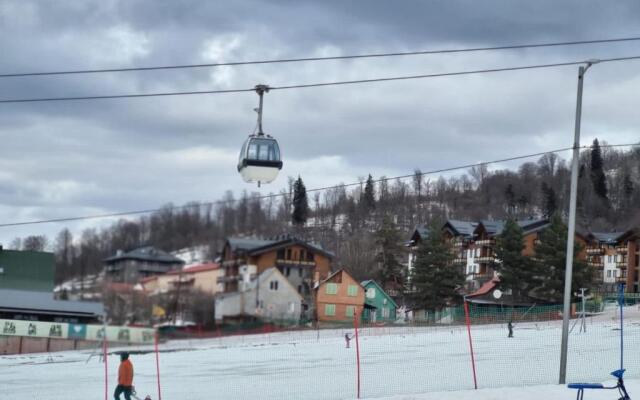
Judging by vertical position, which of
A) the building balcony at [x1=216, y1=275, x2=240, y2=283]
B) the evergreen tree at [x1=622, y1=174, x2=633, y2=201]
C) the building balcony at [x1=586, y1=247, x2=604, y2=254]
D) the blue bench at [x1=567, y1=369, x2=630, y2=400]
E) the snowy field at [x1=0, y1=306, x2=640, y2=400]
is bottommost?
the snowy field at [x1=0, y1=306, x2=640, y2=400]

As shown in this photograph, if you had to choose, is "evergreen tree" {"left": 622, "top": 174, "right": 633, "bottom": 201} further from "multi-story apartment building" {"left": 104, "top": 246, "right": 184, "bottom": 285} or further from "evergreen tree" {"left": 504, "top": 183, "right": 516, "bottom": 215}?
"multi-story apartment building" {"left": 104, "top": 246, "right": 184, "bottom": 285}

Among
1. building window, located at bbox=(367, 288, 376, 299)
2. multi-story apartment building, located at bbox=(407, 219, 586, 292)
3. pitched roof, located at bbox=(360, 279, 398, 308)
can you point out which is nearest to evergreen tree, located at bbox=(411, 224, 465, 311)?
multi-story apartment building, located at bbox=(407, 219, 586, 292)

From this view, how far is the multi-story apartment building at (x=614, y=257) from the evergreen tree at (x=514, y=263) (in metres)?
4.94

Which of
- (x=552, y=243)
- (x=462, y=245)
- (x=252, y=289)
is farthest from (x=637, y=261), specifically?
(x=252, y=289)

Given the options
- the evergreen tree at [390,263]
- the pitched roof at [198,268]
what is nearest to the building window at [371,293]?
the evergreen tree at [390,263]

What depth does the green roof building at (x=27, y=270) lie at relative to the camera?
9.10 metres

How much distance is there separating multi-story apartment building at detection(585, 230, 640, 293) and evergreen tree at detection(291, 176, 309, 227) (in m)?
44.0

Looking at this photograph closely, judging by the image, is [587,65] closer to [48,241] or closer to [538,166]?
[538,166]

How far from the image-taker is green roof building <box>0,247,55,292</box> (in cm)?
910

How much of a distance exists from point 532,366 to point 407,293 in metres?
7.56

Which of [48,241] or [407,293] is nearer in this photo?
[48,241]

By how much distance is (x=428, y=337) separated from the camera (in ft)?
131

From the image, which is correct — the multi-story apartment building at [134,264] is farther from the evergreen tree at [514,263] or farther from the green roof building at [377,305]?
the evergreen tree at [514,263]

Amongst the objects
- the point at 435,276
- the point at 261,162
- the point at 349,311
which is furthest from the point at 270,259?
the point at 435,276
